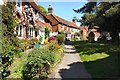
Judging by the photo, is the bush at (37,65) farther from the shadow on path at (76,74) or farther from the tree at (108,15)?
the tree at (108,15)

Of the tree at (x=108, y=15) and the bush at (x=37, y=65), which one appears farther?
the tree at (x=108, y=15)

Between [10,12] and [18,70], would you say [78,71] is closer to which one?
[18,70]

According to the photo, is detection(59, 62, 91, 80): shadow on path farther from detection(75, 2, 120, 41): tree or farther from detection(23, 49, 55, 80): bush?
detection(75, 2, 120, 41): tree

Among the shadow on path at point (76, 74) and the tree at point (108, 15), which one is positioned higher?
the tree at point (108, 15)

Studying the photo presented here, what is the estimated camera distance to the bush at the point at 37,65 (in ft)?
38.6

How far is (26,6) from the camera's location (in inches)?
1192

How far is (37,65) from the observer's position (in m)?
11.7

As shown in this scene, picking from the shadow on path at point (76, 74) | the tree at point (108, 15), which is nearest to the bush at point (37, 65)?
the shadow on path at point (76, 74)

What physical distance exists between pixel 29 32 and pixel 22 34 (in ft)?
12.7

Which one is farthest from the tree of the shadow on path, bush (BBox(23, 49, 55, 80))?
bush (BBox(23, 49, 55, 80))

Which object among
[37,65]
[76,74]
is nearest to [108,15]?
[76,74]

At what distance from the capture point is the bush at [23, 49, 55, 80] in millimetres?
11766

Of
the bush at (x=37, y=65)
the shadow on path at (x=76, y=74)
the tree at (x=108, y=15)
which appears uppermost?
the tree at (x=108, y=15)

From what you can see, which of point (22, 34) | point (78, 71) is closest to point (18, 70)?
point (78, 71)
